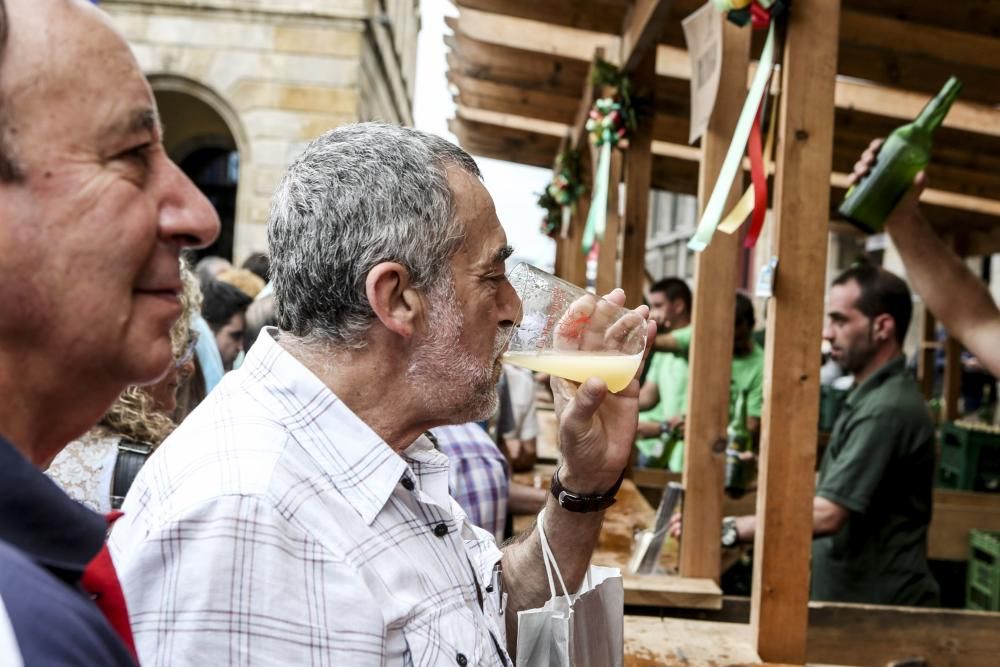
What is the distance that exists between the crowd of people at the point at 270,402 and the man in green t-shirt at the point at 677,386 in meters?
2.47

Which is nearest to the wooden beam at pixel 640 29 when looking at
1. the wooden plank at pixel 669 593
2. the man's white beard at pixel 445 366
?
the wooden plank at pixel 669 593

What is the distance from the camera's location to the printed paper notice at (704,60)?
107 inches

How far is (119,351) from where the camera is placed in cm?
72

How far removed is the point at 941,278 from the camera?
2.33m

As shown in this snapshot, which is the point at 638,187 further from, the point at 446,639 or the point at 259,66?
the point at 259,66

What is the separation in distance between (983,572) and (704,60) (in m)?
2.75

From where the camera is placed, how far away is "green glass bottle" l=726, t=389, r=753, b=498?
143 inches

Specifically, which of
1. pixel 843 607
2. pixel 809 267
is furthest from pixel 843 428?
pixel 809 267

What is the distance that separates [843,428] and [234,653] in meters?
2.55

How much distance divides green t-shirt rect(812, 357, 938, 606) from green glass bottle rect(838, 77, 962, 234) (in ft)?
2.99

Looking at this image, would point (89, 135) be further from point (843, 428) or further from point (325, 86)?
point (325, 86)

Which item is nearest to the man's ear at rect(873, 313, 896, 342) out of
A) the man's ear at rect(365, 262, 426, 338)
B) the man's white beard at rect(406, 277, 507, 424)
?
the man's white beard at rect(406, 277, 507, 424)

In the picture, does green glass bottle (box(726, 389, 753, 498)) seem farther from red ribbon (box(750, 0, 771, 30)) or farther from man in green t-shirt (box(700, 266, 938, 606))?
red ribbon (box(750, 0, 771, 30))

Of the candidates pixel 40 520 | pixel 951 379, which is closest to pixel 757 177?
pixel 40 520
